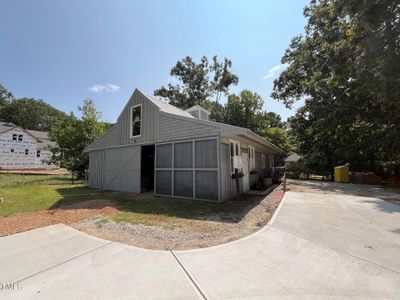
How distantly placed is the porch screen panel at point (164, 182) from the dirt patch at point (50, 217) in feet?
8.81

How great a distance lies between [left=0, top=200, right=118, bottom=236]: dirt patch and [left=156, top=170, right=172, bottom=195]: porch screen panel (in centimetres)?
269

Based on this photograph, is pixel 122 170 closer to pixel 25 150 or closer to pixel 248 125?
pixel 248 125

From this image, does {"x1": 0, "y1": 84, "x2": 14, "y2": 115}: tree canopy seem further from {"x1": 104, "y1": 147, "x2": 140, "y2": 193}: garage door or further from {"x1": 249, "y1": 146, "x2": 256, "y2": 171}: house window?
{"x1": 249, "y1": 146, "x2": 256, "y2": 171}: house window

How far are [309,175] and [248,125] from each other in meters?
10.4

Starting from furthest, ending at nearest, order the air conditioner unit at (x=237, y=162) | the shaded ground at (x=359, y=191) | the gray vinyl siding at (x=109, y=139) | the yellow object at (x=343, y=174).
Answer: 1. the yellow object at (x=343, y=174)
2. the gray vinyl siding at (x=109, y=139)
3. the shaded ground at (x=359, y=191)
4. the air conditioner unit at (x=237, y=162)

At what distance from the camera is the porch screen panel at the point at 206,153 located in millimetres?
7982

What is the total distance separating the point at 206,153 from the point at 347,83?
43.5 feet

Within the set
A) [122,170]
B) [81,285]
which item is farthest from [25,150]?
[81,285]

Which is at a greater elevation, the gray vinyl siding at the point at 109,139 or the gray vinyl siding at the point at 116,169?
the gray vinyl siding at the point at 109,139

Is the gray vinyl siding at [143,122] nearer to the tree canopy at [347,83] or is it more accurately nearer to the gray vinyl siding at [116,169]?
the gray vinyl siding at [116,169]

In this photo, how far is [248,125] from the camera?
29.9m

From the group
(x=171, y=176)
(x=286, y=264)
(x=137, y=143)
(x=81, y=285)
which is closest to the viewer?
(x=81, y=285)

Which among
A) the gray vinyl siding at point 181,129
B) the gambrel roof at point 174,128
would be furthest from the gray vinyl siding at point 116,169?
the gray vinyl siding at point 181,129

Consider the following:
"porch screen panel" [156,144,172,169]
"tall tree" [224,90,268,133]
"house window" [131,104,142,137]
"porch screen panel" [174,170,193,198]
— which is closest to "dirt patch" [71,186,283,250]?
"porch screen panel" [174,170,193,198]
